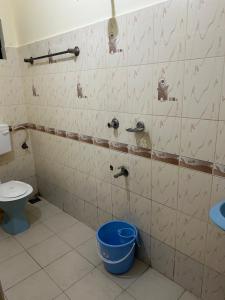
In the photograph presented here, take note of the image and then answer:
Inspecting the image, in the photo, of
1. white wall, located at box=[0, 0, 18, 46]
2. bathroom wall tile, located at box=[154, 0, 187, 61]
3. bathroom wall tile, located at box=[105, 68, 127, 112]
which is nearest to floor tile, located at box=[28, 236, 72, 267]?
bathroom wall tile, located at box=[105, 68, 127, 112]

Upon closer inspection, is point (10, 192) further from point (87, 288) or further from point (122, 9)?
point (122, 9)

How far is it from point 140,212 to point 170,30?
1.23m

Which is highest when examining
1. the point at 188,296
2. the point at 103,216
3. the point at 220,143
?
the point at 220,143

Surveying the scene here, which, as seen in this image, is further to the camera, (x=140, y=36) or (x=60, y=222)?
(x=60, y=222)

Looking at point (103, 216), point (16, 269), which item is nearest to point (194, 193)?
point (103, 216)

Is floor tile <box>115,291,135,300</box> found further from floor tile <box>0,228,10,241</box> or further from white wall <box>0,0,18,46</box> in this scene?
white wall <box>0,0,18,46</box>

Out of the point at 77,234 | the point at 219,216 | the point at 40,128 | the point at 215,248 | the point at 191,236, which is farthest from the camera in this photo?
the point at 40,128

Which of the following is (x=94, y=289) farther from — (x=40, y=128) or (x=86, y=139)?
(x=40, y=128)

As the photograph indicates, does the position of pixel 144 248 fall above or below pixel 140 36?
below

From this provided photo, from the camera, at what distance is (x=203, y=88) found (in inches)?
47.9

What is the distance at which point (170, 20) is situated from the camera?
1257mm

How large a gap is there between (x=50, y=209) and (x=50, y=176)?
0.38 meters

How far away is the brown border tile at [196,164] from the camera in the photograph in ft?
4.25

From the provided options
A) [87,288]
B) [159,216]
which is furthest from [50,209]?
[159,216]
